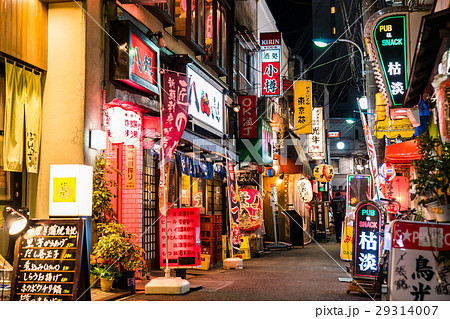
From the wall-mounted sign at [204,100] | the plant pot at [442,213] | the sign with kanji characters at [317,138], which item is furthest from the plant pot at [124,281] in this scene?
the sign with kanji characters at [317,138]

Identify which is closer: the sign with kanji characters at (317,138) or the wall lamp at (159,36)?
the wall lamp at (159,36)

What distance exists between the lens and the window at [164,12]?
16.3 metres

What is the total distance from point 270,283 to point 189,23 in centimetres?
1017

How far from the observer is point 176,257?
14.0 metres

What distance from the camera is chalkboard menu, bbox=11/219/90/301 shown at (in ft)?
29.4

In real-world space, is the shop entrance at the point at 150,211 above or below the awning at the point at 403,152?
below

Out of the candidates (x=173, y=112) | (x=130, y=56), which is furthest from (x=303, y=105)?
(x=130, y=56)

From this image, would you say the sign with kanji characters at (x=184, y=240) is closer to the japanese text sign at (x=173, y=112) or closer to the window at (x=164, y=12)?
the japanese text sign at (x=173, y=112)

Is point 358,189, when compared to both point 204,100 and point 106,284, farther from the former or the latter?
point 106,284

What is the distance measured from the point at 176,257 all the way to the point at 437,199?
725 cm

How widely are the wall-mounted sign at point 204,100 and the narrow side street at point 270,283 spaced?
19.5ft

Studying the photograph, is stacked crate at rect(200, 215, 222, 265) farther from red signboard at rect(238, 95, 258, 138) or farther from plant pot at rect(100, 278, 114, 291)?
red signboard at rect(238, 95, 258, 138)

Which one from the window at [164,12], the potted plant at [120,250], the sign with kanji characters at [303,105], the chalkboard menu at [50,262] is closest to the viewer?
the chalkboard menu at [50,262]

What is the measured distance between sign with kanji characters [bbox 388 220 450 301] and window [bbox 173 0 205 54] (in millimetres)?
13435
